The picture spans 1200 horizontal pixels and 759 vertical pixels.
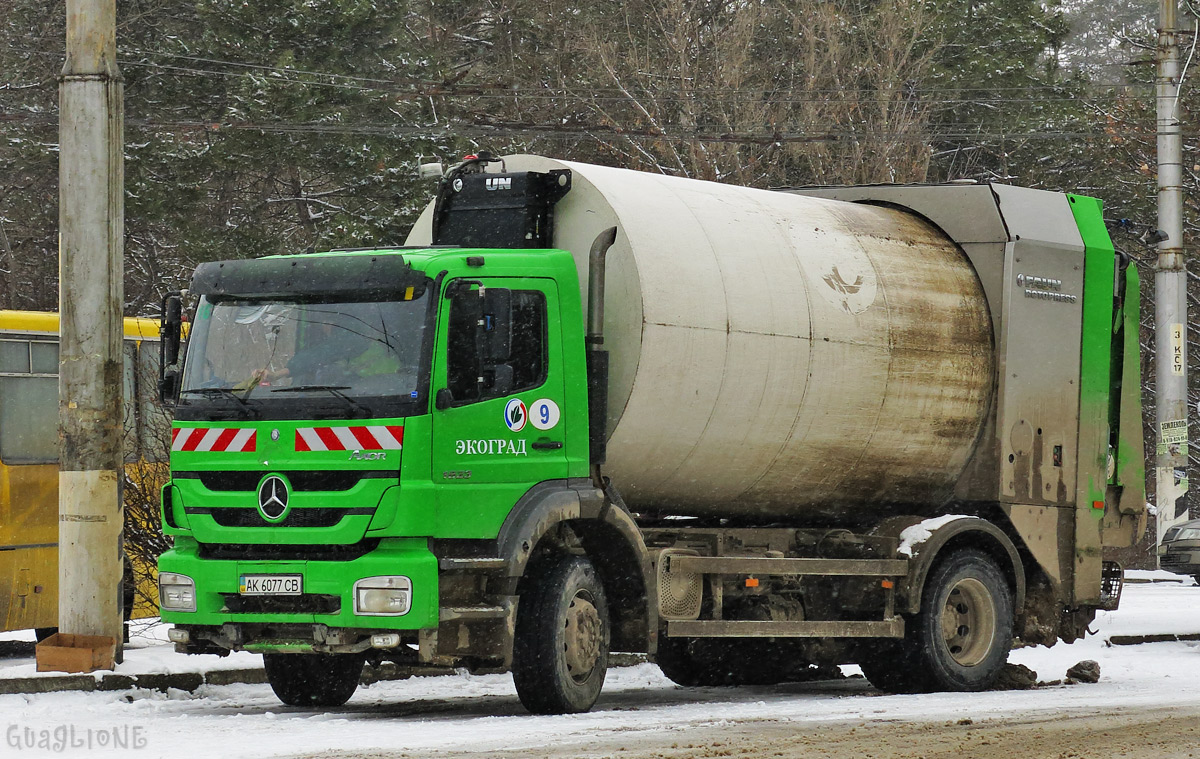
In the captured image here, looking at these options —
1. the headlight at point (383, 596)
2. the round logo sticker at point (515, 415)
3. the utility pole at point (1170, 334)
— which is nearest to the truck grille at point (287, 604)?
the headlight at point (383, 596)

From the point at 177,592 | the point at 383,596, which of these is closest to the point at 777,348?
the point at 383,596

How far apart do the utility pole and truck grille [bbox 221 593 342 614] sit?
14.8m

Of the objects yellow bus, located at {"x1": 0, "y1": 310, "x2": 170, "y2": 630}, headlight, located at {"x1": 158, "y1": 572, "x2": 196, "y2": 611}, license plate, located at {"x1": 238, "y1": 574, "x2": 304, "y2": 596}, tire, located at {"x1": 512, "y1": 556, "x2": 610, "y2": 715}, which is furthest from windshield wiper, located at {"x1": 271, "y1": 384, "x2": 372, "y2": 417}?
yellow bus, located at {"x1": 0, "y1": 310, "x2": 170, "y2": 630}

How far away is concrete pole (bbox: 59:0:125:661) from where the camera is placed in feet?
40.2

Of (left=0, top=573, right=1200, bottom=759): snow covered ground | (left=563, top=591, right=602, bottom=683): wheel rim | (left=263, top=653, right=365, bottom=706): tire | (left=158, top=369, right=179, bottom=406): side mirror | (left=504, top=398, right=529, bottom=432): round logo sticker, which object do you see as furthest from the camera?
(left=263, top=653, right=365, bottom=706): tire

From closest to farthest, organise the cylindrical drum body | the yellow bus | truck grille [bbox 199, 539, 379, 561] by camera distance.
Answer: truck grille [bbox 199, 539, 379, 561] → the cylindrical drum body → the yellow bus

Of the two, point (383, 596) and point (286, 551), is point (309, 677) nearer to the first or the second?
point (286, 551)

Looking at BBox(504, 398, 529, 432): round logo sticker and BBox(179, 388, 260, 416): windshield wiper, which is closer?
BBox(179, 388, 260, 416): windshield wiper

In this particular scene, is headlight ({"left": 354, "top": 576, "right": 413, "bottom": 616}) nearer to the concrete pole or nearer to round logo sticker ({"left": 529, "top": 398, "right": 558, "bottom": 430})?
round logo sticker ({"left": 529, "top": 398, "right": 558, "bottom": 430})

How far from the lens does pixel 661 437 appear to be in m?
11.3

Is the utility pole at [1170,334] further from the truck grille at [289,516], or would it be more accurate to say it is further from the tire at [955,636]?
the truck grille at [289,516]

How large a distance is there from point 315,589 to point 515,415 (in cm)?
147

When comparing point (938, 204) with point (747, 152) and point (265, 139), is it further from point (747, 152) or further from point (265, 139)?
point (747, 152)

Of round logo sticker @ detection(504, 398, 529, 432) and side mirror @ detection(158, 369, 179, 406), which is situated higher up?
side mirror @ detection(158, 369, 179, 406)
